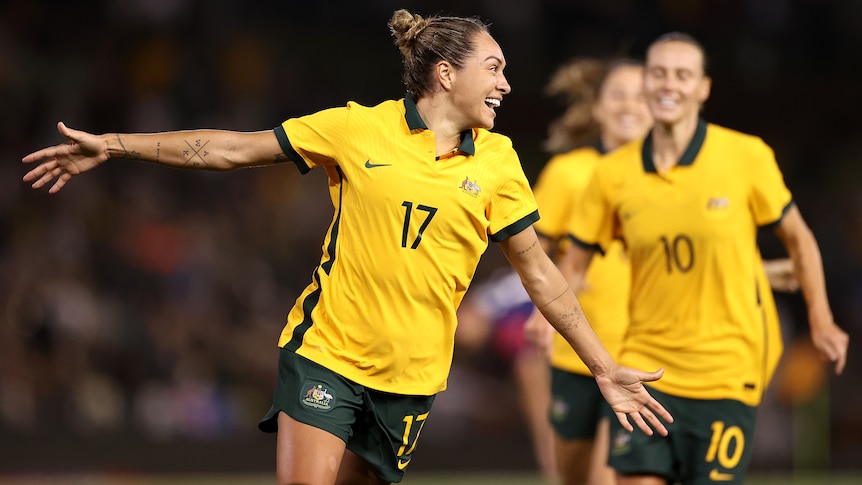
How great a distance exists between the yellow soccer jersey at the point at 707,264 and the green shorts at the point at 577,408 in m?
1.02

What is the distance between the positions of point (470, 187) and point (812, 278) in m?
1.87

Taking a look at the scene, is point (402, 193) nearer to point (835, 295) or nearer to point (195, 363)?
point (195, 363)

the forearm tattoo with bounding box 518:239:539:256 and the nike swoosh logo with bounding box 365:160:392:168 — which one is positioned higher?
the nike swoosh logo with bounding box 365:160:392:168

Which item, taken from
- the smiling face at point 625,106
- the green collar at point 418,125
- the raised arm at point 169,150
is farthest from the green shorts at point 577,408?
the raised arm at point 169,150

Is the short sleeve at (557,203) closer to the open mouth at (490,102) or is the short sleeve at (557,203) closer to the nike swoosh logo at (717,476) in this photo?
the nike swoosh logo at (717,476)

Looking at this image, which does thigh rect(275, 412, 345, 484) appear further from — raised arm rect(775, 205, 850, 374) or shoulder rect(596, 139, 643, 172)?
raised arm rect(775, 205, 850, 374)

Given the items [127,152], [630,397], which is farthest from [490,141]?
[127,152]

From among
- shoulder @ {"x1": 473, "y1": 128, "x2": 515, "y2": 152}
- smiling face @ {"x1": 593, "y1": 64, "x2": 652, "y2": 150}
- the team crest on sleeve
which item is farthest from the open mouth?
smiling face @ {"x1": 593, "y1": 64, "x2": 652, "y2": 150}

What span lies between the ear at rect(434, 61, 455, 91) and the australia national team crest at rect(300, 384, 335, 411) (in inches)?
44.3

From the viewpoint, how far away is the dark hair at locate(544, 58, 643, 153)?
714cm

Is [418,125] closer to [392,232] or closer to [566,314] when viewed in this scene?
[392,232]

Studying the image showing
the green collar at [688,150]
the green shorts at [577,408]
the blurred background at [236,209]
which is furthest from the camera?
the blurred background at [236,209]

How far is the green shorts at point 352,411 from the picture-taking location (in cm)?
435

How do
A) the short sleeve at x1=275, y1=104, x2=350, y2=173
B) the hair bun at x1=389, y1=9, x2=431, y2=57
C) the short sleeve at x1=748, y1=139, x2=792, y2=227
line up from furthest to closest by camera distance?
1. the short sleeve at x1=748, y1=139, x2=792, y2=227
2. the hair bun at x1=389, y1=9, x2=431, y2=57
3. the short sleeve at x1=275, y1=104, x2=350, y2=173
